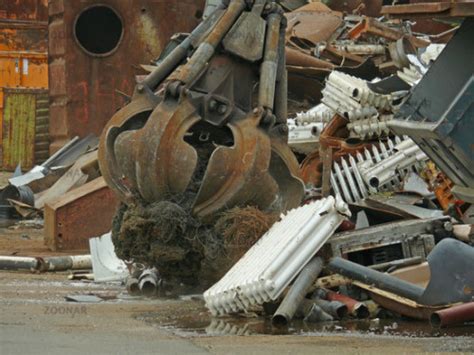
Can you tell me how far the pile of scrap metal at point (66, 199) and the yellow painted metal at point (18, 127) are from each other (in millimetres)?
4405

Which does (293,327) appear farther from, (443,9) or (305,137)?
(305,137)

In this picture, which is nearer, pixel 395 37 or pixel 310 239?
pixel 310 239

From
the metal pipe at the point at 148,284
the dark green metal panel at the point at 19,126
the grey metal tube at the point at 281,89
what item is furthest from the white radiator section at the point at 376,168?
the dark green metal panel at the point at 19,126

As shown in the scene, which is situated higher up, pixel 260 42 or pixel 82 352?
pixel 260 42

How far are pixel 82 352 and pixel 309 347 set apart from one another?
1282mm

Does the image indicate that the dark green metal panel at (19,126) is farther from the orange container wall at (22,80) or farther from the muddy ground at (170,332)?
the muddy ground at (170,332)

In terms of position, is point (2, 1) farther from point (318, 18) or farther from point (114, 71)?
point (318, 18)

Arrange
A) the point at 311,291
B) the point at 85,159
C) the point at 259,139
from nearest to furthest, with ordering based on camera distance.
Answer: the point at 311,291, the point at 259,139, the point at 85,159

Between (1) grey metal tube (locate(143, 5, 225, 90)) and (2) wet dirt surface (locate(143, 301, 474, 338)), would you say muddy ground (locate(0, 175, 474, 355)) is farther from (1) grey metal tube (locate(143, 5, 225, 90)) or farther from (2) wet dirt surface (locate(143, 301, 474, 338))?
(1) grey metal tube (locate(143, 5, 225, 90))

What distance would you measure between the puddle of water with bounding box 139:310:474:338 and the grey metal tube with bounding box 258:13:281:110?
8.17 ft

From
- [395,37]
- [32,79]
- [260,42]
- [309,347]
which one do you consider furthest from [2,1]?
[309,347]

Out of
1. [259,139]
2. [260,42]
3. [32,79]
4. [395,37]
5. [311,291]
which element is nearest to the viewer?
Result: [311,291]

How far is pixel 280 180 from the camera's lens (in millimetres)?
11461

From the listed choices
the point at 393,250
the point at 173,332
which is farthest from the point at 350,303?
the point at 173,332
